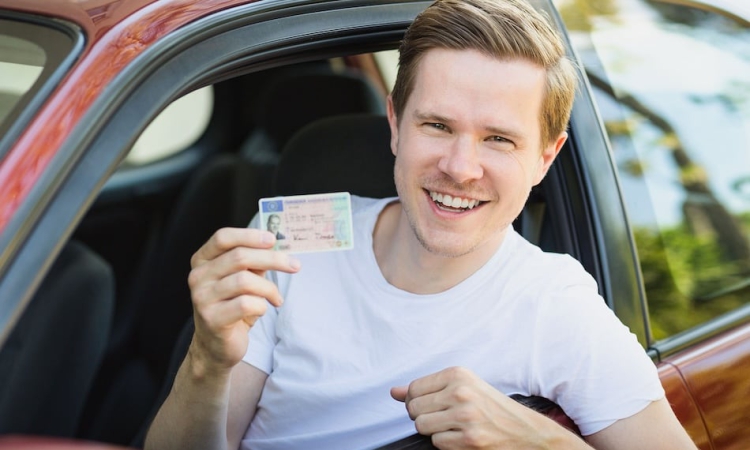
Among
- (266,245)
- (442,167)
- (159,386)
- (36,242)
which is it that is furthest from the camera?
(159,386)

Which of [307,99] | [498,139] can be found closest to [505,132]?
[498,139]

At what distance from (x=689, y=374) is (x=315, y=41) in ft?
3.34

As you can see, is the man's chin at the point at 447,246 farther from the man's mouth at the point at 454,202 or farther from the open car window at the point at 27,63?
the open car window at the point at 27,63

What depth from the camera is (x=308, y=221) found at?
1.59 m

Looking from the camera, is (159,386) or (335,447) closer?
(335,447)

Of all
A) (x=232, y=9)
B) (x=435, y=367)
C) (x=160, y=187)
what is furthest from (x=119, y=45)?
(x=160, y=187)

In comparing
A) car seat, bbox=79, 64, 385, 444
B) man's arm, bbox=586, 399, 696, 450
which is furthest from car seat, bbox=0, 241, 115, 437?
man's arm, bbox=586, 399, 696, 450

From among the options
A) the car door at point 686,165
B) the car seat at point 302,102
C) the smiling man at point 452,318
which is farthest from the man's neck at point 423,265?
the car seat at point 302,102

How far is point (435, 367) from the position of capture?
5.82 feet

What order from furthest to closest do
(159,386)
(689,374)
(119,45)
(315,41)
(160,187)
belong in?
(160,187)
(159,386)
(689,374)
(315,41)
(119,45)

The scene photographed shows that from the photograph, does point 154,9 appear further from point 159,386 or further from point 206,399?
point 159,386

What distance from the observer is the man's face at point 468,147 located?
5.75 feet

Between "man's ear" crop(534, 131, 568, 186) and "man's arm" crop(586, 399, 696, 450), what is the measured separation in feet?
1.62

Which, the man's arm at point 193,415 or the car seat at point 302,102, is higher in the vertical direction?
the car seat at point 302,102
